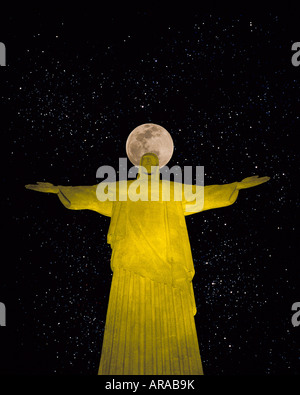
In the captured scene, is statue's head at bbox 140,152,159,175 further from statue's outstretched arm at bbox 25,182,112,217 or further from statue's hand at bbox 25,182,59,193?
statue's hand at bbox 25,182,59,193

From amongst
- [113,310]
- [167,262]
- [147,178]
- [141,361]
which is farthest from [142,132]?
[141,361]

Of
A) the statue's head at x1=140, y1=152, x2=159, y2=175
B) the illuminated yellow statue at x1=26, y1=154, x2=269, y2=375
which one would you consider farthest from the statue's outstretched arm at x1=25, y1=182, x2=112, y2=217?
the statue's head at x1=140, y1=152, x2=159, y2=175

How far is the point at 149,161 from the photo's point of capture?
795cm

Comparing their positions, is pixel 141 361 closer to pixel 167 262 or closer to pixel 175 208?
pixel 167 262

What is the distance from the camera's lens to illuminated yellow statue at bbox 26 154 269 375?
21.5 feet

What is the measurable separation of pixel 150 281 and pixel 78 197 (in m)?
1.50

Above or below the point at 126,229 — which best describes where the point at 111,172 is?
above

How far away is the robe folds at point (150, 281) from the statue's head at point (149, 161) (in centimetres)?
29

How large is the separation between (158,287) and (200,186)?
1.53 m

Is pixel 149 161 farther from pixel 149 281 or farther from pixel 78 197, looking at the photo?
pixel 149 281

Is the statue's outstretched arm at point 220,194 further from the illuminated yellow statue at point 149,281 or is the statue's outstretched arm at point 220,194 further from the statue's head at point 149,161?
the statue's head at point 149,161

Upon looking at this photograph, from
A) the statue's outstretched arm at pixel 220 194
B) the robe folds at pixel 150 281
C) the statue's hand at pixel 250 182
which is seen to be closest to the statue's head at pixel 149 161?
the robe folds at pixel 150 281
